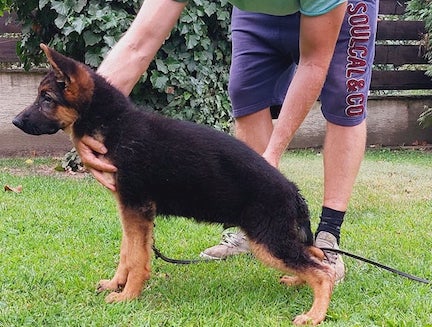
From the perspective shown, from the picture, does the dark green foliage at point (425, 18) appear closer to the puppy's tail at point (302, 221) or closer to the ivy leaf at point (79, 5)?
the ivy leaf at point (79, 5)

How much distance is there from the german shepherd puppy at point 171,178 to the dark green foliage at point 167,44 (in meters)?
3.76

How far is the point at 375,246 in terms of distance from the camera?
4441 mm

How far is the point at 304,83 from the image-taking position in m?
3.41

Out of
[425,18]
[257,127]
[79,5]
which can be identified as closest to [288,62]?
[257,127]

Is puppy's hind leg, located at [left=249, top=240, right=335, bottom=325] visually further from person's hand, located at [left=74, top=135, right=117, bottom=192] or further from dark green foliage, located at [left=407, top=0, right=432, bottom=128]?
dark green foliage, located at [left=407, top=0, right=432, bottom=128]

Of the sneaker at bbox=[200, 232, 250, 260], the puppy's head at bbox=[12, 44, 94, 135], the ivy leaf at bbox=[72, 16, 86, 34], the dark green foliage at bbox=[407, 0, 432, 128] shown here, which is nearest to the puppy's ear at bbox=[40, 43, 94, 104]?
the puppy's head at bbox=[12, 44, 94, 135]

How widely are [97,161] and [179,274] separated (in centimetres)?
99

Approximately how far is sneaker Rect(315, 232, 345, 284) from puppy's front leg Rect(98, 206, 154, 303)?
3.60ft

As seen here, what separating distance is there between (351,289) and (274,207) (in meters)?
0.77

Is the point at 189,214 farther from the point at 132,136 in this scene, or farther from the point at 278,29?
the point at 278,29

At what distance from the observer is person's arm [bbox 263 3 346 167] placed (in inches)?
133

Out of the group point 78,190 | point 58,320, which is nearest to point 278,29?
point 58,320

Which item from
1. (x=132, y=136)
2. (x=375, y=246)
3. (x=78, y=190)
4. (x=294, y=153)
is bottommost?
(x=294, y=153)

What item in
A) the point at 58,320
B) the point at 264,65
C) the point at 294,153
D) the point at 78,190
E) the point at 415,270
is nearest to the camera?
the point at 58,320
